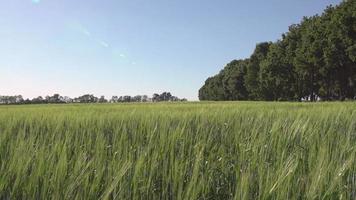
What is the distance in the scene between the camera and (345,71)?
38531mm

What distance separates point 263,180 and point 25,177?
47.7 inches

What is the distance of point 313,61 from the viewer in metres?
40.0

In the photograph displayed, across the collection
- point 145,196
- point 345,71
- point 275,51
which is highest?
point 275,51

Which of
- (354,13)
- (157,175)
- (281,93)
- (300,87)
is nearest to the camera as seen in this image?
(157,175)

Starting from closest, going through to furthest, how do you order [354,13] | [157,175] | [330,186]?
[330,186], [157,175], [354,13]

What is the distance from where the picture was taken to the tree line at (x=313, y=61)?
35825 mm

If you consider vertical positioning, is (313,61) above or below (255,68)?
below

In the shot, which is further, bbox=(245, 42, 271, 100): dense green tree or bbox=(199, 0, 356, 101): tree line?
bbox=(245, 42, 271, 100): dense green tree

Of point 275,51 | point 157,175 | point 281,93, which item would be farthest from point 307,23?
point 157,175

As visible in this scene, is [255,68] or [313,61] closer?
[313,61]

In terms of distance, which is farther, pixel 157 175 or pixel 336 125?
pixel 336 125

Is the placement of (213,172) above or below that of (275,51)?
below

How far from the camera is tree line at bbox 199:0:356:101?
3583 centimetres

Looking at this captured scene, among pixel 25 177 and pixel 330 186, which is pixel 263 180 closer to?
pixel 330 186
